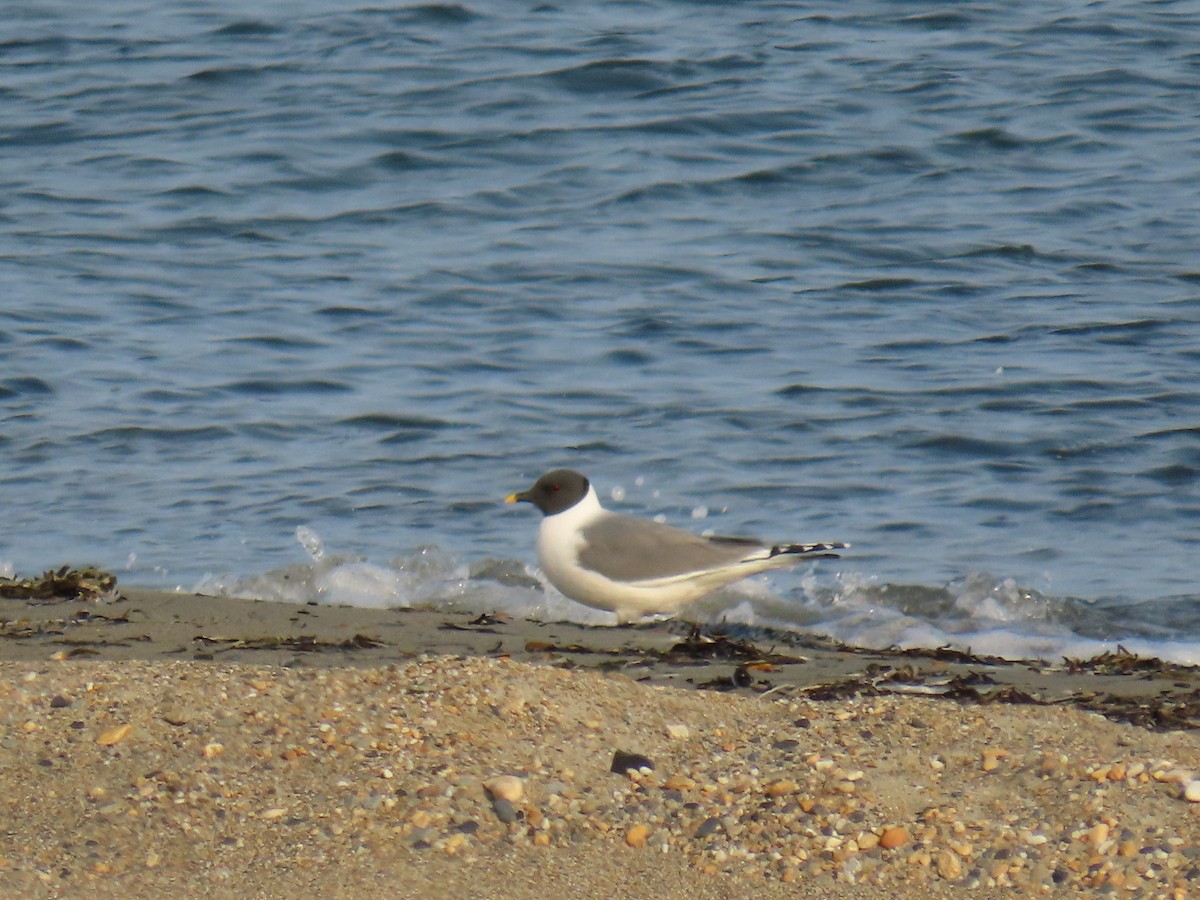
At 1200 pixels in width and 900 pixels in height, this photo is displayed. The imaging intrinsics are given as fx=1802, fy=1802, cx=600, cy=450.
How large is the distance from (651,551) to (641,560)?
0.06 meters

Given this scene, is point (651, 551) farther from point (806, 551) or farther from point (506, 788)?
point (506, 788)

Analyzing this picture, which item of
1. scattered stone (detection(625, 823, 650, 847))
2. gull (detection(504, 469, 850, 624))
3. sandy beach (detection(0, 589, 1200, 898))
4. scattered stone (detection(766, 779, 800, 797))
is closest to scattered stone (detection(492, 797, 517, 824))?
sandy beach (detection(0, 589, 1200, 898))

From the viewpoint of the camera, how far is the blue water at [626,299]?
8250 millimetres

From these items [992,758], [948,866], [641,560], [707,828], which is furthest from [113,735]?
[641,560]

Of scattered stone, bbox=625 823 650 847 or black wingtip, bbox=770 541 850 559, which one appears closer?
scattered stone, bbox=625 823 650 847

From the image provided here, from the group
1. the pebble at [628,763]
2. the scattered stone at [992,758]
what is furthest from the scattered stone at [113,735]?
the scattered stone at [992,758]

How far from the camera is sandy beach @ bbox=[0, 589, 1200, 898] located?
12.1 ft

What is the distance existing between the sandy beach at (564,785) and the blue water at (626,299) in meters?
2.76

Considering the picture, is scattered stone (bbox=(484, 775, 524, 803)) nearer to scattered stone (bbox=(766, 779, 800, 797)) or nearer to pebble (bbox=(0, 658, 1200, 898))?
pebble (bbox=(0, 658, 1200, 898))

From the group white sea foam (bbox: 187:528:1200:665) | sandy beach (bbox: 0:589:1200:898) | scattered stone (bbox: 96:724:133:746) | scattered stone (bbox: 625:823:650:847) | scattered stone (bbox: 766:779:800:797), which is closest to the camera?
sandy beach (bbox: 0:589:1200:898)

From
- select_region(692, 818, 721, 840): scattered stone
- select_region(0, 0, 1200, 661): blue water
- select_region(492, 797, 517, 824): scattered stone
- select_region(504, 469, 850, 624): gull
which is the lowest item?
select_region(0, 0, 1200, 661): blue water

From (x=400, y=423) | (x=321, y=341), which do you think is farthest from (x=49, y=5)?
(x=400, y=423)

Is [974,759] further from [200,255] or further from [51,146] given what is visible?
[51,146]

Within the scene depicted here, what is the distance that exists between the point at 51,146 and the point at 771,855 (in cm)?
1292
